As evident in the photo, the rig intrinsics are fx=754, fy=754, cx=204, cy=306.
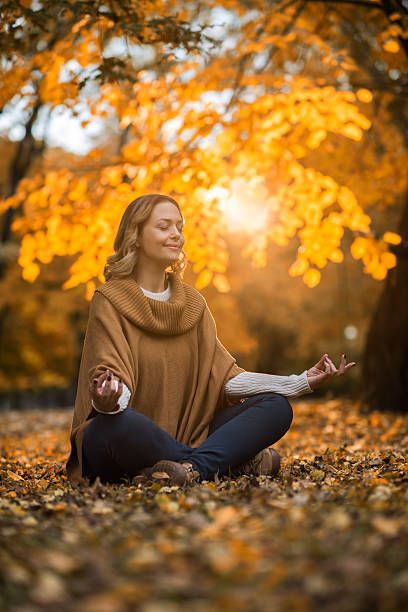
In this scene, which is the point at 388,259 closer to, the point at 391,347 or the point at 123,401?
the point at 391,347

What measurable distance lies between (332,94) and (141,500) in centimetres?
463

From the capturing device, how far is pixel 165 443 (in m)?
3.54

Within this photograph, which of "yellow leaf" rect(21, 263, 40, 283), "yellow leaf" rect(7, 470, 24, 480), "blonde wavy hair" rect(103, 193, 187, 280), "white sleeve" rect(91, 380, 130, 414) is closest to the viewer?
"white sleeve" rect(91, 380, 130, 414)

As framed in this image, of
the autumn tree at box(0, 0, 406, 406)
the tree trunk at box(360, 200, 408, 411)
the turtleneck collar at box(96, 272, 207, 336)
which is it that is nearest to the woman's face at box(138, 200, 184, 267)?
the turtleneck collar at box(96, 272, 207, 336)

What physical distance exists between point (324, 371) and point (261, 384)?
33 cm

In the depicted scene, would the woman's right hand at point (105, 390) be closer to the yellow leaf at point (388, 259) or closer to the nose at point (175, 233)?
the nose at point (175, 233)

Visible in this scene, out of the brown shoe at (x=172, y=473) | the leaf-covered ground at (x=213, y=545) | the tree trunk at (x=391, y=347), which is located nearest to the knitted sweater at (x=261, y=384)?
the leaf-covered ground at (x=213, y=545)

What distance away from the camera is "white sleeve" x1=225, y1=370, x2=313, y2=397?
3.81 metres

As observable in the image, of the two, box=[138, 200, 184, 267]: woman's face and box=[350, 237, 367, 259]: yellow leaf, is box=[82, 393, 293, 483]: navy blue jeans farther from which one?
box=[350, 237, 367, 259]: yellow leaf

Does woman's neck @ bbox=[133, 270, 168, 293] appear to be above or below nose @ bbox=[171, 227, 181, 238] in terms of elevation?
below

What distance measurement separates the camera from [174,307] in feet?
12.9

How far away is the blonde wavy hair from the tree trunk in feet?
15.5

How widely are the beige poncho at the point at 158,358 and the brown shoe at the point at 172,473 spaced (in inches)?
16.4

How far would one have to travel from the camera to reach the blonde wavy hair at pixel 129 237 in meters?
4.00
